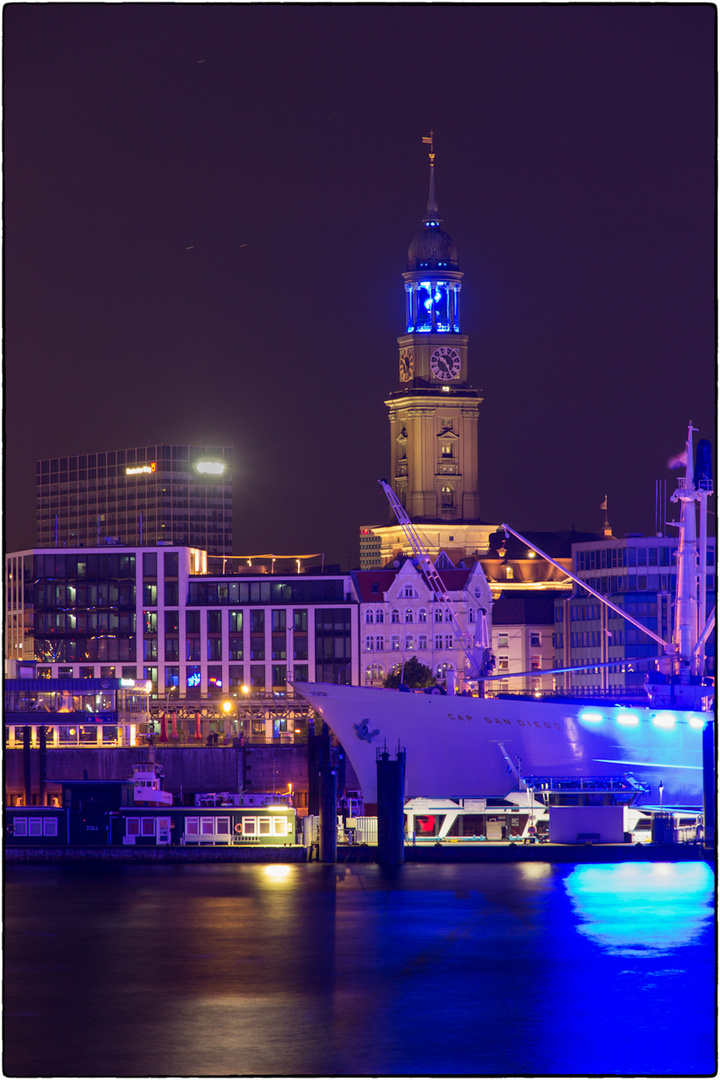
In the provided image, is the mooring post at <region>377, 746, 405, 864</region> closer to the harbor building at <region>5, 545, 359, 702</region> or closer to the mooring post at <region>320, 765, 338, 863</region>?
the mooring post at <region>320, 765, 338, 863</region>

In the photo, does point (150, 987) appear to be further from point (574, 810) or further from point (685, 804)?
point (685, 804)

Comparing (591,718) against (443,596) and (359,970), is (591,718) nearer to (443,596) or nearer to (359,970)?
(359,970)

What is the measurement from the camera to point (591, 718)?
90000 mm

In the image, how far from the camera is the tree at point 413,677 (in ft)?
429

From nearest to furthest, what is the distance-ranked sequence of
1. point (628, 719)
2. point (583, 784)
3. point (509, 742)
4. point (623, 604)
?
point (583, 784)
point (628, 719)
point (509, 742)
point (623, 604)

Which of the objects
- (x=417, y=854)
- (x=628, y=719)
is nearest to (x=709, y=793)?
(x=417, y=854)

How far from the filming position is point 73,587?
14062cm

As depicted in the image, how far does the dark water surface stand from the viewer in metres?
45.2

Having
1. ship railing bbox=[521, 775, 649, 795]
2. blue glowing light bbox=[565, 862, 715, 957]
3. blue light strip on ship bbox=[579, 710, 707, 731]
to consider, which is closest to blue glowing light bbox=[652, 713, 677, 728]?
blue light strip on ship bbox=[579, 710, 707, 731]

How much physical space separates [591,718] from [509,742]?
4.13 meters

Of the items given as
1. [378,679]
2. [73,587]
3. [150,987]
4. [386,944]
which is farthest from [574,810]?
[73,587]

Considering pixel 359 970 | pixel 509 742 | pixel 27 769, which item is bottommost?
pixel 359 970

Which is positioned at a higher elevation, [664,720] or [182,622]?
[182,622]

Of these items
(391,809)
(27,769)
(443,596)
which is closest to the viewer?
(391,809)
